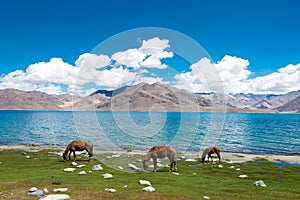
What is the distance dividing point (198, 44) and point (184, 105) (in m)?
5.00

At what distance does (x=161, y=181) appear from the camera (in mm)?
19844

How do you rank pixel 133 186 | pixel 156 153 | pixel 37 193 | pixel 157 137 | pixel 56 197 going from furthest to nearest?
1. pixel 157 137
2. pixel 156 153
3. pixel 133 186
4. pixel 37 193
5. pixel 56 197

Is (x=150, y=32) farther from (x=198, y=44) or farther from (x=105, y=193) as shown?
(x=105, y=193)

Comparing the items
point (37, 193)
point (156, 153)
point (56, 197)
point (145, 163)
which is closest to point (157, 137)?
A: point (145, 163)

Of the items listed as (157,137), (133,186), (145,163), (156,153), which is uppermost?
(156,153)

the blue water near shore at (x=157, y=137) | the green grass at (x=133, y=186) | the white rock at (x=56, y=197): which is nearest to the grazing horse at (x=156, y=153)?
the green grass at (x=133, y=186)

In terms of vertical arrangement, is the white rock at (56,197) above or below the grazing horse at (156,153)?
below

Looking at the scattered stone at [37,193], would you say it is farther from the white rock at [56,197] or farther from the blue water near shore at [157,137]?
the blue water near shore at [157,137]

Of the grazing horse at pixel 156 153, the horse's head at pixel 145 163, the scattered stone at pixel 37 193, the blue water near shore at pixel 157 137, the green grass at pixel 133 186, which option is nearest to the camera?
the scattered stone at pixel 37 193

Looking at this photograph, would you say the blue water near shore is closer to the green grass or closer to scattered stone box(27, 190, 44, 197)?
the green grass

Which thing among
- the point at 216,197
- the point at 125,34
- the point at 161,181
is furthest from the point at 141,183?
the point at 125,34

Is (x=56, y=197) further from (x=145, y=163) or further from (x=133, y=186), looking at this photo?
(x=145, y=163)

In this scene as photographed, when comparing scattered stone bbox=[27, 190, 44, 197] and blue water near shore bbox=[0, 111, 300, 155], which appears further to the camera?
blue water near shore bbox=[0, 111, 300, 155]

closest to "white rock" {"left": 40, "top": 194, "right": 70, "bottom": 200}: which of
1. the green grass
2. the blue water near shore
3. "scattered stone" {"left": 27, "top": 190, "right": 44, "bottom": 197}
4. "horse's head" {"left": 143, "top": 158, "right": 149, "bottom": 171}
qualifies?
the green grass
